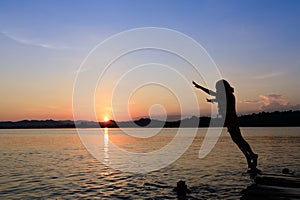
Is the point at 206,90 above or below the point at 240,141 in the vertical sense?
above

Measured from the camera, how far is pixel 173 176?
1297 inches

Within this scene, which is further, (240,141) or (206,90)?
(240,141)

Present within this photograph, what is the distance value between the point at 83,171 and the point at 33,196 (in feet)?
44.3

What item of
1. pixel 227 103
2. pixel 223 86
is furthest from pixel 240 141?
pixel 223 86

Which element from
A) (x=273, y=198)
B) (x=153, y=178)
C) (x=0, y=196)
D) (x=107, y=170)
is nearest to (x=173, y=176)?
(x=153, y=178)

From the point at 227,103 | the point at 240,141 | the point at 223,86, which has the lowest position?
the point at 240,141

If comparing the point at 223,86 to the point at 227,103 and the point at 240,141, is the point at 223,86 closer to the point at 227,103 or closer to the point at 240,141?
the point at 227,103

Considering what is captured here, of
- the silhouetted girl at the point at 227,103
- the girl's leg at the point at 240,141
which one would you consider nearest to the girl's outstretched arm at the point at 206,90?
the silhouetted girl at the point at 227,103

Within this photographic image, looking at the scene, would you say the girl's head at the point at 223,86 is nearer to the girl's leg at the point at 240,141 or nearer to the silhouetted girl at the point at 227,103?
the silhouetted girl at the point at 227,103

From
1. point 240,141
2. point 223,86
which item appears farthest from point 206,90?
point 240,141

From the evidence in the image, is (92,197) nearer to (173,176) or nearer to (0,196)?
(0,196)

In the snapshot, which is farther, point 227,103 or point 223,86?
point 227,103

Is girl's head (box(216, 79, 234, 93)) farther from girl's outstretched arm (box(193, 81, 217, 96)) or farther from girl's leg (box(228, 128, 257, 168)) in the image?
girl's leg (box(228, 128, 257, 168))

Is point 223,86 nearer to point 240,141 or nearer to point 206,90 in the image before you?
point 206,90
